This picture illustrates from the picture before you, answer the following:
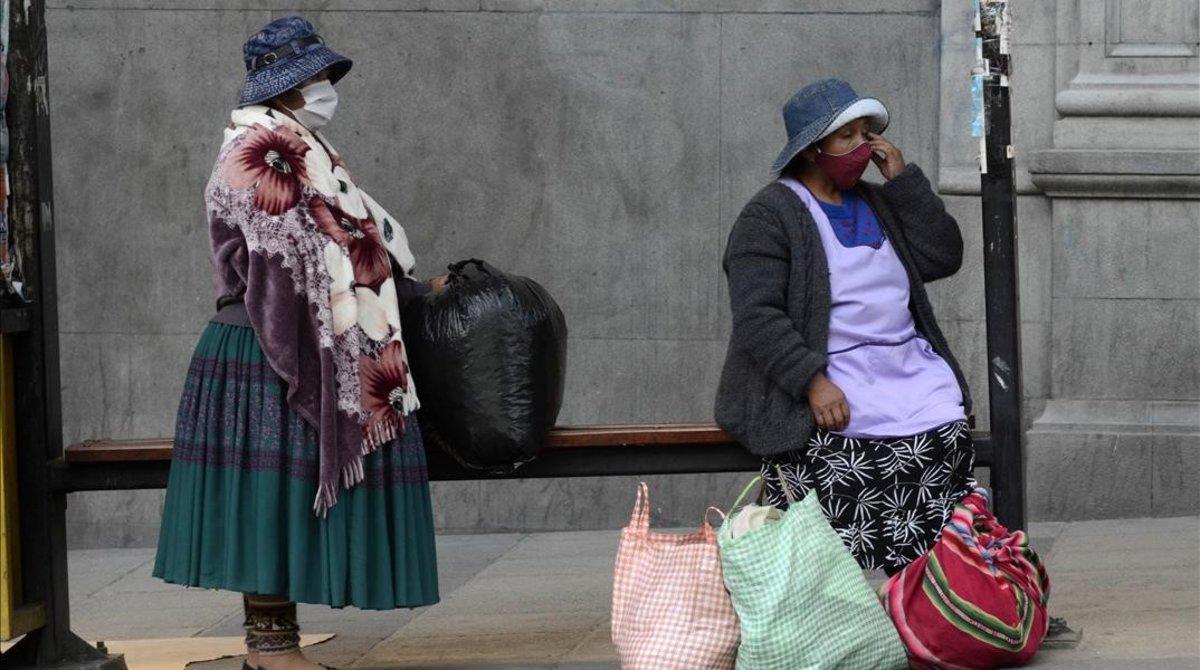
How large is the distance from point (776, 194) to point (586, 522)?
2.95m

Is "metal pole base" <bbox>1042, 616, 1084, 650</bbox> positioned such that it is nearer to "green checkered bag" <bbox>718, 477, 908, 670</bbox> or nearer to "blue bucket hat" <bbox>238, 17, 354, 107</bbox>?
"green checkered bag" <bbox>718, 477, 908, 670</bbox>

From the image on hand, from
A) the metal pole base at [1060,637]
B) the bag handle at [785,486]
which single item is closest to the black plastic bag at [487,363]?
the bag handle at [785,486]

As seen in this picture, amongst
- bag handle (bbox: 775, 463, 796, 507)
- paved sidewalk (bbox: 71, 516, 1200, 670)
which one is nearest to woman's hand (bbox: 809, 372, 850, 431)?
bag handle (bbox: 775, 463, 796, 507)

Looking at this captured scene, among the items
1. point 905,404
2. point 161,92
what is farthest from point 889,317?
point 161,92

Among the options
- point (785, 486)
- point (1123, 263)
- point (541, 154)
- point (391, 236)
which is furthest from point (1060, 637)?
point (541, 154)

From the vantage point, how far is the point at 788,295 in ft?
16.2

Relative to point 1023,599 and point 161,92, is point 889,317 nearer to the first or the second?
point 1023,599

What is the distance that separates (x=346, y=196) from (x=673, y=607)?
52.7 inches

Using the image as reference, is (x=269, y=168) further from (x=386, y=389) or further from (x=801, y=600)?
(x=801, y=600)

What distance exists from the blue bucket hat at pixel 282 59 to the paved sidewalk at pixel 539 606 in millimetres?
1647

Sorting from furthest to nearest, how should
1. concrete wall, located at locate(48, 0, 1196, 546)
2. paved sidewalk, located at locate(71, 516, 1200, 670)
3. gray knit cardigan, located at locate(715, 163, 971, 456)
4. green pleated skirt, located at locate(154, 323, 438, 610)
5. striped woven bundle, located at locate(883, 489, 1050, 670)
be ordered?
1. concrete wall, located at locate(48, 0, 1196, 546)
2. paved sidewalk, located at locate(71, 516, 1200, 670)
3. gray knit cardigan, located at locate(715, 163, 971, 456)
4. green pleated skirt, located at locate(154, 323, 438, 610)
5. striped woven bundle, located at locate(883, 489, 1050, 670)

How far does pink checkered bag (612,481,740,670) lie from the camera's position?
4.62 m

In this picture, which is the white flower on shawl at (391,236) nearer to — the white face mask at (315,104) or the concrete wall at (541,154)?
the white face mask at (315,104)

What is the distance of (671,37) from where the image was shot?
753 centimetres
